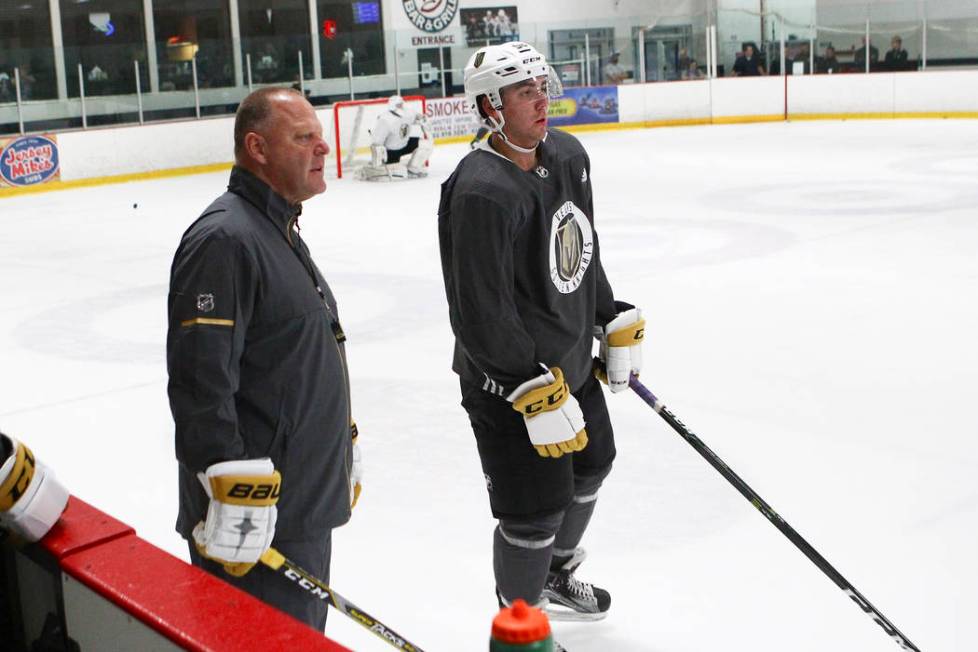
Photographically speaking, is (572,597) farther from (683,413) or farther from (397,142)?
(397,142)

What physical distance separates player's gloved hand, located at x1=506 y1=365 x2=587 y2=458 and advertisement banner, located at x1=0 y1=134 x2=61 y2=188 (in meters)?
11.1

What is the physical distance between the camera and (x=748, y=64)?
58.6 ft

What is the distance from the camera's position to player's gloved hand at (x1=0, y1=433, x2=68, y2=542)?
1.65 m

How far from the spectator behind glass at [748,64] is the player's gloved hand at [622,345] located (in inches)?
619

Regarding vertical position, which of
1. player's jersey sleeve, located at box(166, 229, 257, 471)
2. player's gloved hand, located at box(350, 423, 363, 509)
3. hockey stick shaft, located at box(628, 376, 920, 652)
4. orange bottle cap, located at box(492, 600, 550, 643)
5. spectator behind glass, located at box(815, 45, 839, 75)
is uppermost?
spectator behind glass, located at box(815, 45, 839, 75)

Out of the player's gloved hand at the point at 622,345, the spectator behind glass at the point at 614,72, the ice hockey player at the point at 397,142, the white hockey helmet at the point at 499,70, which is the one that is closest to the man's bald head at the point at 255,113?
the white hockey helmet at the point at 499,70

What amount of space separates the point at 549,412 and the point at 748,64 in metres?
16.4

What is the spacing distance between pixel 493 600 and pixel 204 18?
16.2 metres

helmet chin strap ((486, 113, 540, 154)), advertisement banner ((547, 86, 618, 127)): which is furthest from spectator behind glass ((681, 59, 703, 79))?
helmet chin strap ((486, 113, 540, 154))

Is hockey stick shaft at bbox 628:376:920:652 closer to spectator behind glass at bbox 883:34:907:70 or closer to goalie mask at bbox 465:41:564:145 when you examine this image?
goalie mask at bbox 465:41:564:145

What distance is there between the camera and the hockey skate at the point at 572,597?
279 centimetres

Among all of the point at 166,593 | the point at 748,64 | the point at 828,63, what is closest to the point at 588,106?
the point at 748,64

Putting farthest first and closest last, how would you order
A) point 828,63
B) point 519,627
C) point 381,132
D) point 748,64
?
point 748,64 → point 828,63 → point 381,132 → point 519,627

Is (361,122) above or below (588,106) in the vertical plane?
below
